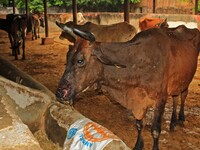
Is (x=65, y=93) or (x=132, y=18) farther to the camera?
(x=132, y=18)

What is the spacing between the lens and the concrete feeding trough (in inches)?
112

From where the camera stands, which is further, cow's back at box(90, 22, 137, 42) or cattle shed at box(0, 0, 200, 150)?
cow's back at box(90, 22, 137, 42)

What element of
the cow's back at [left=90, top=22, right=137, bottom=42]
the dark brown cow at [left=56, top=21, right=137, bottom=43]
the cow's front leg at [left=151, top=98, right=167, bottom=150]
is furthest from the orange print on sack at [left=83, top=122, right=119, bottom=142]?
the cow's back at [left=90, top=22, right=137, bottom=42]

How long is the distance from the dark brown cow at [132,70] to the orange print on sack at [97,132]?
24.4 inches

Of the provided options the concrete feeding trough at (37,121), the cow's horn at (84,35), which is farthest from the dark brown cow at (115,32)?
the cow's horn at (84,35)

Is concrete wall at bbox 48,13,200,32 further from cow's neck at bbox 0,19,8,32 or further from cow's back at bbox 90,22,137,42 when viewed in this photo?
cow's neck at bbox 0,19,8,32

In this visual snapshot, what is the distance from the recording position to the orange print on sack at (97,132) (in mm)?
3076

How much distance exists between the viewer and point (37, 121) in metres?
4.66

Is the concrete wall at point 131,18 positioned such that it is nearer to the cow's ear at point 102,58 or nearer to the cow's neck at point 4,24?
the cow's neck at point 4,24

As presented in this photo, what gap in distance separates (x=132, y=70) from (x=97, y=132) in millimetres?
1292

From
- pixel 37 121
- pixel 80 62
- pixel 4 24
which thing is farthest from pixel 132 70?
pixel 4 24

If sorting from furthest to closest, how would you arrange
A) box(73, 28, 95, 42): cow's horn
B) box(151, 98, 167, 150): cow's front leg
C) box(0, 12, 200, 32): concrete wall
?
box(0, 12, 200, 32): concrete wall
box(151, 98, 167, 150): cow's front leg
box(73, 28, 95, 42): cow's horn

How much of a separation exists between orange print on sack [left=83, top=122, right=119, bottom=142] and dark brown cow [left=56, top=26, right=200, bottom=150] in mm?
619

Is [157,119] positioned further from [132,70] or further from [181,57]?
[181,57]
